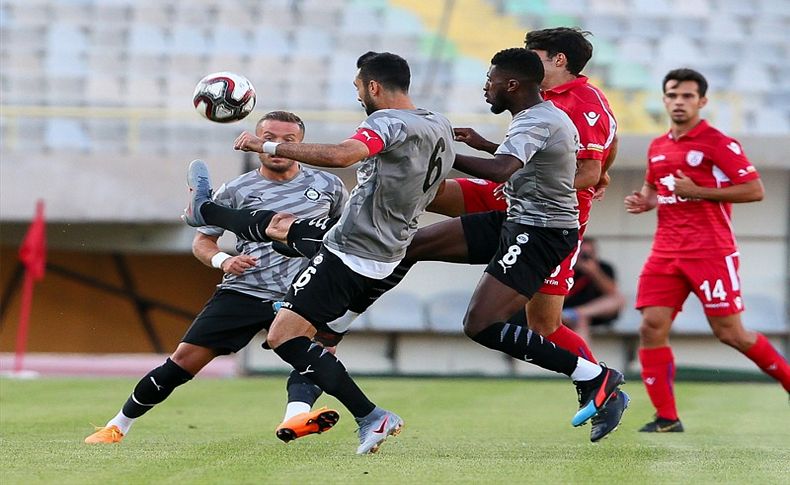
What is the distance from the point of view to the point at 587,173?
687 cm

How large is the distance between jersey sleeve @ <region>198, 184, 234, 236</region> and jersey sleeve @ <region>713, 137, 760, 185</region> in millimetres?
3263

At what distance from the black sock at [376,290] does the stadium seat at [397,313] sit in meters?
9.44

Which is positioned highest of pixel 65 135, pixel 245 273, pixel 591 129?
pixel 591 129

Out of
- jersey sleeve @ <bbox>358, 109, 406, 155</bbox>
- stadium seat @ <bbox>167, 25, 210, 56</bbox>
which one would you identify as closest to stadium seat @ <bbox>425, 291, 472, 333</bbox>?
stadium seat @ <bbox>167, 25, 210, 56</bbox>

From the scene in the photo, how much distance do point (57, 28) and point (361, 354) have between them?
7967mm

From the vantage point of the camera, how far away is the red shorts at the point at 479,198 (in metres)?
7.27

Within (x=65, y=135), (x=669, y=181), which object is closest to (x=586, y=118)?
(x=669, y=181)

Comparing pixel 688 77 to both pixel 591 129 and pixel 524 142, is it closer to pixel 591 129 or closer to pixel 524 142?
pixel 591 129

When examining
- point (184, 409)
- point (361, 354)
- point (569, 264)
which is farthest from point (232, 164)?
point (569, 264)

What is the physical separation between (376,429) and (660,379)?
289 centimetres

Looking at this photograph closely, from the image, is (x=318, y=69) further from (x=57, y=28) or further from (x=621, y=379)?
(x=621, y=379)

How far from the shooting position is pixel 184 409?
33.1ft

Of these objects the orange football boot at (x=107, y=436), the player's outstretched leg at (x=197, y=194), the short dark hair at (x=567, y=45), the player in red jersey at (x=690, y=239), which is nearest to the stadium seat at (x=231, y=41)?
the player in red jersey at (x=690, y=239)

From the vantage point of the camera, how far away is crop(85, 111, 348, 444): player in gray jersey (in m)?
7.09
